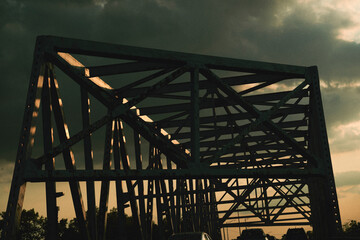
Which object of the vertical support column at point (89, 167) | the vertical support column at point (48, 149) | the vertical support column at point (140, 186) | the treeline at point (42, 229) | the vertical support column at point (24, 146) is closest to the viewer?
the vertical support column at point (24, 146)

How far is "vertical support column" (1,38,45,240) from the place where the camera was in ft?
29.2

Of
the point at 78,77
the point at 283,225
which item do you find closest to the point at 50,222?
the point at 78,77

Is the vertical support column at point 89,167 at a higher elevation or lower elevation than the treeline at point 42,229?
lower

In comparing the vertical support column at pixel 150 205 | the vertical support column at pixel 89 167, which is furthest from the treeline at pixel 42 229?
the vertical support column at pixel 89 167

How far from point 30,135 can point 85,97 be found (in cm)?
357

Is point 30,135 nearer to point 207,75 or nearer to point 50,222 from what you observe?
point 50,222

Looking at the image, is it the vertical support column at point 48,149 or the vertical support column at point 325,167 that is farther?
the vertical support column at point 325,167

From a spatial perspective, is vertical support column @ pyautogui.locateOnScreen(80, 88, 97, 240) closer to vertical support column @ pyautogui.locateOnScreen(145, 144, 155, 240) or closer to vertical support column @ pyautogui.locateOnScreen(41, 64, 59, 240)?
vertical support column @ pyautogui.locateOnScreen(41, 64, 59, 240)

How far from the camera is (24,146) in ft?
31.1

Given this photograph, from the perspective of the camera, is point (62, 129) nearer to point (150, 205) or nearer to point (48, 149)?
point (48, 149)

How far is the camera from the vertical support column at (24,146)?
29.2 feet

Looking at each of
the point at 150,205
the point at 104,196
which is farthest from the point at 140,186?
the point at 104,196

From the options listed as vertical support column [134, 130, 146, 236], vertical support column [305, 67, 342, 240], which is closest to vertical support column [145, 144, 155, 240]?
vertical support column [134, 130, 146, 236]

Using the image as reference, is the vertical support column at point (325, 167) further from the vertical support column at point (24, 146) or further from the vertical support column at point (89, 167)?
the vertical support column at point (24, 146)
